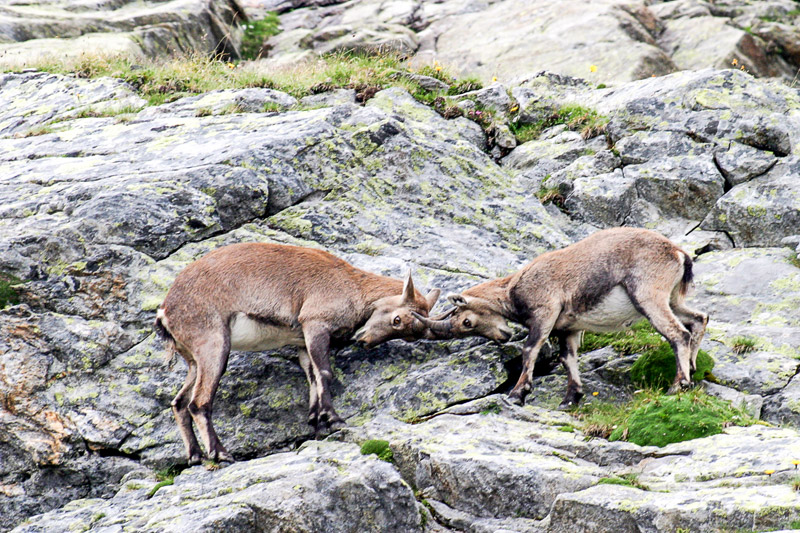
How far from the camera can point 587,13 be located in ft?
95.1

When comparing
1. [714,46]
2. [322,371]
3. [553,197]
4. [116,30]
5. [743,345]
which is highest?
[116,30]

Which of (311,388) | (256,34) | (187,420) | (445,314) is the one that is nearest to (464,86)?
(445,314)

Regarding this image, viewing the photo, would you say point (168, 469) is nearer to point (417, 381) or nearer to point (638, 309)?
point (417, 381)

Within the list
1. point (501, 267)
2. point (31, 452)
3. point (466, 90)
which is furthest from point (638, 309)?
point (466, 90)

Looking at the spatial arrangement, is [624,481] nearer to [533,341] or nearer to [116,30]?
[533,341]

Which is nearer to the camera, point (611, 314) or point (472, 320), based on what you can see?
point (611, 314)

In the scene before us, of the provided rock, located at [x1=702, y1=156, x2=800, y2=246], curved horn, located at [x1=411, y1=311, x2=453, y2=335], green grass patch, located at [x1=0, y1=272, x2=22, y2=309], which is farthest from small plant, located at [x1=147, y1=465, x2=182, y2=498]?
rock, located at [x1=702, y1=156, x2=800, y2=246]

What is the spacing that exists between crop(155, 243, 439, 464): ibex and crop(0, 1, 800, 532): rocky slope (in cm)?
46

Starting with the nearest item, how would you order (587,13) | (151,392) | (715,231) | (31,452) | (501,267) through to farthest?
(31,452) < (151,392) < (501,267) < (715,231) < (587,13)

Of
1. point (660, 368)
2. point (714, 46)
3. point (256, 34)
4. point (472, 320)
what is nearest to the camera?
point (660, 368)

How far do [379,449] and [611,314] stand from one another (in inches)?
159

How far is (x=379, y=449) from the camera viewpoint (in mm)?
9461

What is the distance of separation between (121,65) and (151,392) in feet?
36.9

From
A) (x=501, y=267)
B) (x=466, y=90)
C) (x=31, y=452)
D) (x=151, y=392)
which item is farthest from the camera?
(x=466, y=90)
